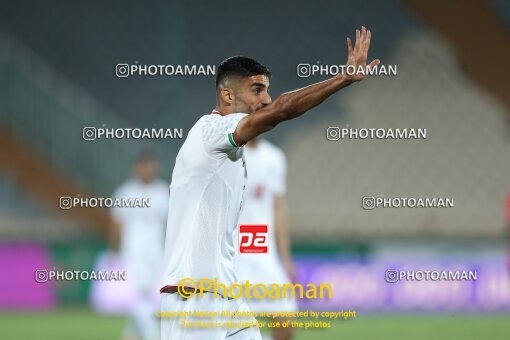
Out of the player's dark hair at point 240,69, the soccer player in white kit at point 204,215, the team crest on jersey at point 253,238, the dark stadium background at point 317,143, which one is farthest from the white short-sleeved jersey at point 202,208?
the dark stadium background at point 317,143

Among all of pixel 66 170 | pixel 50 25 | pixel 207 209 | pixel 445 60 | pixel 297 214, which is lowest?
pixel 207 209

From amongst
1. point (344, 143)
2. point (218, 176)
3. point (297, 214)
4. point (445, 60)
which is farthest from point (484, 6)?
point (218, 176)

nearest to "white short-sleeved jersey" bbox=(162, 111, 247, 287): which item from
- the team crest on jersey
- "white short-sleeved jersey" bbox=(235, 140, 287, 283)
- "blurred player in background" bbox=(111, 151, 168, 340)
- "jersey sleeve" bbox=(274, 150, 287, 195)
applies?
the team crest on jersey

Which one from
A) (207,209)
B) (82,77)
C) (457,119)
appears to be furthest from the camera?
(82,77)

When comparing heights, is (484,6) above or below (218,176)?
above

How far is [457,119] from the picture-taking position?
1417 centimetres

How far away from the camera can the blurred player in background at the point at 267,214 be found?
6824 mm

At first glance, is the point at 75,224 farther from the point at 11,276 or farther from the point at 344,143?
the point at 344,143

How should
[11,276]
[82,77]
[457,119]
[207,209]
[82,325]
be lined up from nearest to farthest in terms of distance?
[207,209] < [82,325] < [11,276] < [457,119] < [82,77]

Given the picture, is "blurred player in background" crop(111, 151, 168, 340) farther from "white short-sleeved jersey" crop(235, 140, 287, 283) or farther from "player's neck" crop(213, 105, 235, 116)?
"player's neck" crop(213, 105, 235, 116)

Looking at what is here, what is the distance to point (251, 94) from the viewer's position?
4.18m

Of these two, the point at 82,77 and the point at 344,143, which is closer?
the point at 344,143

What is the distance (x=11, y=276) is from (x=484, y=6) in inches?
301

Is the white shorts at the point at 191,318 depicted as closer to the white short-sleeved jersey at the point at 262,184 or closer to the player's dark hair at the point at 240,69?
the player's dark hair at the point at 240,69
